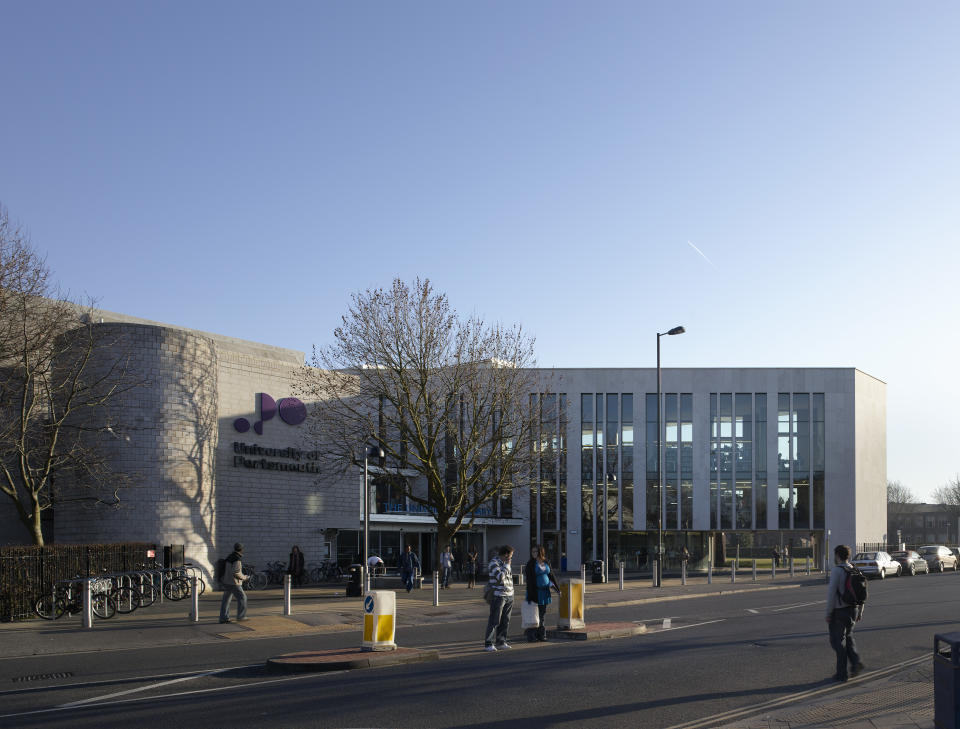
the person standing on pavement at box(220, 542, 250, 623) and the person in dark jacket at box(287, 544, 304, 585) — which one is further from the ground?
the person standing on pavement at box(220, 542, 250, 623)

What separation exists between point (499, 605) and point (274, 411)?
24183 millimetres

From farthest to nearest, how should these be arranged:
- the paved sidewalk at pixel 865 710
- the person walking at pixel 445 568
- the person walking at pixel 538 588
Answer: the person walking at pixel 445 568
the person walking at pixel 538 588
the paved sidewalk at pixel 865 710

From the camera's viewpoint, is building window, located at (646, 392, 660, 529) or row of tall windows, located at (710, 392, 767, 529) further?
row of tall windows, located at (710, 392, 767, 529)

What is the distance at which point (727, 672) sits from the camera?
13344mm

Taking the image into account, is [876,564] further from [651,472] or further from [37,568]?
[37,568]

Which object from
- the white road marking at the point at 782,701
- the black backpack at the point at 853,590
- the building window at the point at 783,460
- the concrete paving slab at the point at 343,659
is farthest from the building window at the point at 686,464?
the black backpack at the point at 853,590

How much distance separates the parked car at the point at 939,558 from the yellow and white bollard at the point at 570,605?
135ft

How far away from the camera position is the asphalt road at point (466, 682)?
10312 millimetres

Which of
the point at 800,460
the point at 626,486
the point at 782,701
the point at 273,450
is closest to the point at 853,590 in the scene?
the point at 782,701

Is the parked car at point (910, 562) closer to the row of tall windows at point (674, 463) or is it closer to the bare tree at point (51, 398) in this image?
the row of tall windows at point (674, 463)

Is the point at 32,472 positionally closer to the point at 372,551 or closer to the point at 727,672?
the point at 372,551

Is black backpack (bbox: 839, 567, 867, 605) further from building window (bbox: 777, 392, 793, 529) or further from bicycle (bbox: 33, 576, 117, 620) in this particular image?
building window (bbox: 777, 392, 793, 529)

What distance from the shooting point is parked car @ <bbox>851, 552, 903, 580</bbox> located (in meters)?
45.1

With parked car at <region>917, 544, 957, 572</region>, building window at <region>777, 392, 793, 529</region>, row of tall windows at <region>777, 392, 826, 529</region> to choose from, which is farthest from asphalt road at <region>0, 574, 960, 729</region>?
row of tall windows at <region>777, 392, 826, 529</region>
